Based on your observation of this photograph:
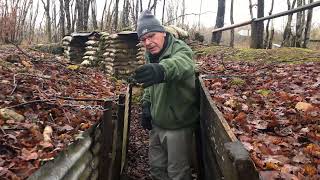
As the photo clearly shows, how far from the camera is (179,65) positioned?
3.60 metres

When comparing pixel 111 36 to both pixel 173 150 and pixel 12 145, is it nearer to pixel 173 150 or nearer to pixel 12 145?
pixel 173 150

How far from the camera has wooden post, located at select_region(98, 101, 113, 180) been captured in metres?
3.71

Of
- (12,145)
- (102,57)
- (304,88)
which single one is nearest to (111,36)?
(102,57)

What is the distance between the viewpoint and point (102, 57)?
12125 millimetres

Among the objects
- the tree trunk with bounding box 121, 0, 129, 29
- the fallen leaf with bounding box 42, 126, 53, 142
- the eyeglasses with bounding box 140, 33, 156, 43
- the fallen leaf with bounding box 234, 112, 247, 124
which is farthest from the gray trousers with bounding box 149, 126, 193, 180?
the tree trunk with bounding box 121, 0, 129, 29

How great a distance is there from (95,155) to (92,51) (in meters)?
8.69

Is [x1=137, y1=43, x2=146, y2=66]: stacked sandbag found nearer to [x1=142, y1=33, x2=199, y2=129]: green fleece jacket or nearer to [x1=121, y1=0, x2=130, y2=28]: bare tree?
[x1=142, y1=33, x2=199, y2=129]: green fleece jacket

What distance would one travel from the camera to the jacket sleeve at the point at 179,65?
345 centimetres

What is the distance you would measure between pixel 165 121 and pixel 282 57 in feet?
20.4

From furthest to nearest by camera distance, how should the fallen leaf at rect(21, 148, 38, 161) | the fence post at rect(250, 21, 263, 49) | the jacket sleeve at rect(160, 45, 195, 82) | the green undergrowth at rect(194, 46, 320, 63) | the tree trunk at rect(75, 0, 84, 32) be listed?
the tree trunk at rect(75, 0, 84, 32)
the fence post at rect(250, 21, 263, 49)
the green undergrowth at rect(194, 46, 320, 63)
the jacket sleeve at rect(160, 45, 195, 82)
the fallen leaf at rect(21, 148, 38, 161)

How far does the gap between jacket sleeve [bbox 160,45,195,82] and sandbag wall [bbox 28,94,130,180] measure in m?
0.70

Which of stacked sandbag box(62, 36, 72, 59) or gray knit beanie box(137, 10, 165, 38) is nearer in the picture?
gray knit beanie box(137, 10, 165, 38)

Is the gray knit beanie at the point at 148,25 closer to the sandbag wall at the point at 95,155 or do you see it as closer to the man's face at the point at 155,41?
the man's face at the point at 155,41

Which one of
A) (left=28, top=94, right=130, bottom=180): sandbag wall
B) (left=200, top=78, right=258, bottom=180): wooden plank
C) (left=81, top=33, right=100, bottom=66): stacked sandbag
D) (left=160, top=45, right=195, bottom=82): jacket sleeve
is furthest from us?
(left=81, top=33, right=100, bottom=66): stacked sandbag
